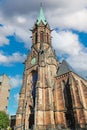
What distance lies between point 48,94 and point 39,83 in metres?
2.87

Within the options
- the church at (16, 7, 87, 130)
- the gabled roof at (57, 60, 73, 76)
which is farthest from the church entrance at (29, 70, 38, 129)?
the gabled roof at (57, 60, 73, 76)

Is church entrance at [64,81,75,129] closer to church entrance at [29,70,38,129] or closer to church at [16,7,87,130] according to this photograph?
church at [16,7,87,130]

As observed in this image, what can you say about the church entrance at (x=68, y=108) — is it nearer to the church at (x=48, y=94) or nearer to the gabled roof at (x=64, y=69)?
the church at (x=48, y=94)

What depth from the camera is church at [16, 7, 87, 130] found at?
30573 mm

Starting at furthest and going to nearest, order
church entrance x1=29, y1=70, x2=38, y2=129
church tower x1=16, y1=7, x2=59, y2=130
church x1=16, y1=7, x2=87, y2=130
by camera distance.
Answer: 1. church entrance x1=29, y1=70, x2=38, y2=129
2. church tower x1=16, y1=7, x2=59, y2=130
3. church x1=16, y1=7, x2=87, y2=130

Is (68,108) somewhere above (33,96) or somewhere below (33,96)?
below

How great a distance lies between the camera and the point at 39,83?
3453 cm

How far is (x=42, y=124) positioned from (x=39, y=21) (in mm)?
28080

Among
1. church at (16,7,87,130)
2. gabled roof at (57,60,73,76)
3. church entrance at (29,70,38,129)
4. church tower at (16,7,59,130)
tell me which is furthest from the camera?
gabled roof at (57,60,73,76)

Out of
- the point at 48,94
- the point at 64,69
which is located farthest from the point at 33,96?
the point at 64,69

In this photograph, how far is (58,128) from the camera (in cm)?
3059

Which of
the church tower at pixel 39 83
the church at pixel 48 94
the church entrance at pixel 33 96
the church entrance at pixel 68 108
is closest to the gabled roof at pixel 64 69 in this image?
the church at pixel 48 94

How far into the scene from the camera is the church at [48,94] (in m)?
30.6

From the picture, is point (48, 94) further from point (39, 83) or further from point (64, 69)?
point (64, 69)
